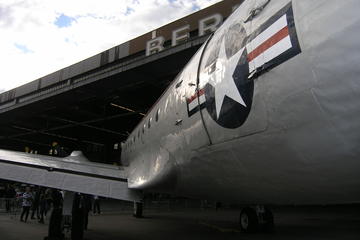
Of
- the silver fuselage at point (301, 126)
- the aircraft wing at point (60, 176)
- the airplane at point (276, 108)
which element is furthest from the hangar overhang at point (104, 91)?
the silver fuselage at point (301, 126)

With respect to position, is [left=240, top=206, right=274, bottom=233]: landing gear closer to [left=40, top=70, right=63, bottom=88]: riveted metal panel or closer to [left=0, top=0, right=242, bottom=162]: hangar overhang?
[left=0, top=0, right=242, bottom=162]: hangar overhang

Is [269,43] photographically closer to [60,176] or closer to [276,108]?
[276,108]

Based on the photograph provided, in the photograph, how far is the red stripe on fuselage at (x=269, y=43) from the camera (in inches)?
121

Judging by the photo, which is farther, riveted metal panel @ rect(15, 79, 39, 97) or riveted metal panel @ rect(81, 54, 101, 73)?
riveted metal panel @ rect(15, 79, 39, 97)

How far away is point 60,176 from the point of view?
7.05m

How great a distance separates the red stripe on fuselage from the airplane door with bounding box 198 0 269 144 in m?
0.11

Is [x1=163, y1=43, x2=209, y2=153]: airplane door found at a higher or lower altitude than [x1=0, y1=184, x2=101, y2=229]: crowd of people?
higher

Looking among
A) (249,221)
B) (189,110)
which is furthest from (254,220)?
(189,110)

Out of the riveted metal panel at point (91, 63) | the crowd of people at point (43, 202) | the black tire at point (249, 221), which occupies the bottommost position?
the black tire at point (249, 221)

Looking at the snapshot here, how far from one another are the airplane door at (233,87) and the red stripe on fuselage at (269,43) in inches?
4.5

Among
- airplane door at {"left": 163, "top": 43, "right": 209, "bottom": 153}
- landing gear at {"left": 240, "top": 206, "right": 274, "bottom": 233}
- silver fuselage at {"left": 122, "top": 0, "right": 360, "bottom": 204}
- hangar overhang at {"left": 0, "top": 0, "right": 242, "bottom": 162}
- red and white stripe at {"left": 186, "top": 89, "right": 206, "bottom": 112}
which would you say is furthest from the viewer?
hangar overhang at {"left": 0, "top": 0, "right": 242, "bottom": 162}

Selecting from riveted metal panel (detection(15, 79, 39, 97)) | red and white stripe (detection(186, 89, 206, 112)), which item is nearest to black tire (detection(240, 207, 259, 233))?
red and white stripe (detection(186, 89, 206, 112))

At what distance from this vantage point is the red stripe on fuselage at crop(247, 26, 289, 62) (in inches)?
121

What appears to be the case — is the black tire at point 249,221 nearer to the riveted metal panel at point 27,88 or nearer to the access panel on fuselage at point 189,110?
the access panel on fuselage at point 189,110
